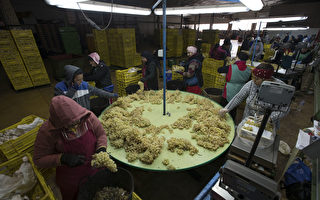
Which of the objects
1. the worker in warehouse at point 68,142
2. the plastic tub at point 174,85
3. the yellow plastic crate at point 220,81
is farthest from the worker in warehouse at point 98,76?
the yellow plastic crate at point 220,81

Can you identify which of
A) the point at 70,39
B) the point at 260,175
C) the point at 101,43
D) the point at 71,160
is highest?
the point at 70,39

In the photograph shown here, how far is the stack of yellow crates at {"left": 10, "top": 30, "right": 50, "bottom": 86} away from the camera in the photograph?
561 centimetres

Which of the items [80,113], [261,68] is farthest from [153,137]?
[261,68]

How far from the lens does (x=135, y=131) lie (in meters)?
1.81

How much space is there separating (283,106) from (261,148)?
0.89 m

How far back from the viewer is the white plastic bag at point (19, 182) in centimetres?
180

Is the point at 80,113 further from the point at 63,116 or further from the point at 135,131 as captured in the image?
the point at 135,131

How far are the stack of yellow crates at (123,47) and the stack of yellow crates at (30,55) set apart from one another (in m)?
3.70

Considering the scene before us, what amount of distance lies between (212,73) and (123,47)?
17.8 ft

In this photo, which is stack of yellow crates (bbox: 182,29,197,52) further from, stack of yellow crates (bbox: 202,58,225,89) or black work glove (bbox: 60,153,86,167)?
black work glove (bbox: 60,153,86,167)

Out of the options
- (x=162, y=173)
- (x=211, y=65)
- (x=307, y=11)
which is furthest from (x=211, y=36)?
(x=162, y=173)

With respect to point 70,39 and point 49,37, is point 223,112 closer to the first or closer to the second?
point 70,39

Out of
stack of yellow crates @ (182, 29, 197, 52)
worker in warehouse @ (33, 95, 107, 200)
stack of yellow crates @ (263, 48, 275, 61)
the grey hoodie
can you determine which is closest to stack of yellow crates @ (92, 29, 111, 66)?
stack of yellow crates @ (182, 29, 197, 52)

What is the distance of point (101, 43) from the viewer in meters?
8.77
